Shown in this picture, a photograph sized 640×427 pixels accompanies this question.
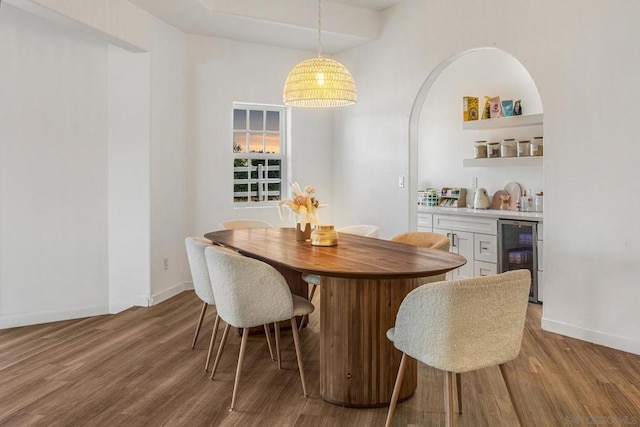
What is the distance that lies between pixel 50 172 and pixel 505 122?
4.41 m

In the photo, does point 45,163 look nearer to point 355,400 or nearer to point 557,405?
point 355,400

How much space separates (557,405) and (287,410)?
1380 millimetres

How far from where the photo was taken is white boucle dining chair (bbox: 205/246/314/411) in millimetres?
2592

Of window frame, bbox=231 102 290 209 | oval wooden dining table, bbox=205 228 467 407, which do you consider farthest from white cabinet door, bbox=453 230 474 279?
oval wooden dining table, bbox=205 228 467 407

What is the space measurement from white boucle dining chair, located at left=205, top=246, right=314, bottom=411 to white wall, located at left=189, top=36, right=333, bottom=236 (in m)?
2.88

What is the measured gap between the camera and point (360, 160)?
578 cm

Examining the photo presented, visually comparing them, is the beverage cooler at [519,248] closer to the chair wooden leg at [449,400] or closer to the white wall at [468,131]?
the white wall at [468,131]

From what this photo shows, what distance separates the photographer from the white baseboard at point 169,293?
188 inches

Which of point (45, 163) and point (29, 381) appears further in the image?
point (45, 163)

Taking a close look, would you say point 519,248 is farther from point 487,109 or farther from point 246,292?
point 246,292

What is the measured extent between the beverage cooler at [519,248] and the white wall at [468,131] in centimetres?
73

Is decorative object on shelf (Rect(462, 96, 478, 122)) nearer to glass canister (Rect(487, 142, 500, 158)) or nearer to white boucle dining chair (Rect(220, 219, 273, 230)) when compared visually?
glass canister (Rect(487, 142, 500, 158))

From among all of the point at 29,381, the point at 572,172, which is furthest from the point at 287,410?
the point at 572,172

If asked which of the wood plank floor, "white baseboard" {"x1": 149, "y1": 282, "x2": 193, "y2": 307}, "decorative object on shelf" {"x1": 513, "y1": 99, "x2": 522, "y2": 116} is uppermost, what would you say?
"decorative object on shelf" {"x1": 513, "y1": 99, "x2": 522, "y2": 116}
